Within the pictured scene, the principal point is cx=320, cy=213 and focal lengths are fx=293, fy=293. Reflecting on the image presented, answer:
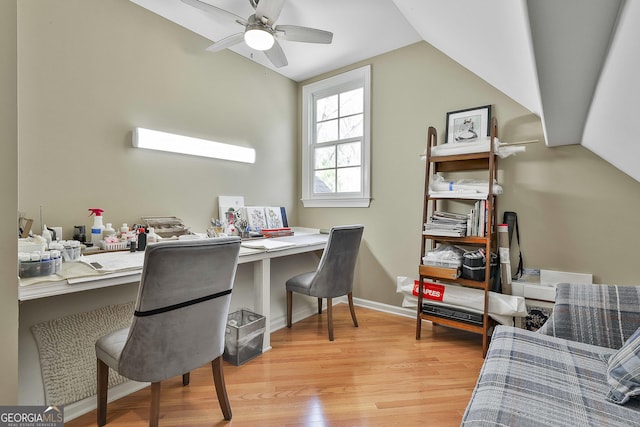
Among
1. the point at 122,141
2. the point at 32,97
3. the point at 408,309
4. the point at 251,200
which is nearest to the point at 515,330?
the point at 408,309

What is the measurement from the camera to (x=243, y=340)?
6.43 feet

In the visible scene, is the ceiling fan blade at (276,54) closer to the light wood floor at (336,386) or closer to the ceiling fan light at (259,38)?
the ceiling fan light at (259,38)

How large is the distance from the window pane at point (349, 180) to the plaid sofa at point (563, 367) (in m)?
1.94

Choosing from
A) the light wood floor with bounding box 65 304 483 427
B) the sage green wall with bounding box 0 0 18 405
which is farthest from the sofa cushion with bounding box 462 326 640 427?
the sage green wall with bounding box 0 0 18 405

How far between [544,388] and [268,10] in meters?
2.21

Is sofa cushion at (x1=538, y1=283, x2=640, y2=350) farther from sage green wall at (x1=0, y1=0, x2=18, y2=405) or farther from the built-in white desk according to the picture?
sage green wall at (x1=0, y1=0, x2=18, y2=405)

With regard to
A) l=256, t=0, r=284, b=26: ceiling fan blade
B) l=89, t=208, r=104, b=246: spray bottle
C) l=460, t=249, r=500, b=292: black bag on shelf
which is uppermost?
l=256, t=0, r=284, b=26: ceiling fan blade

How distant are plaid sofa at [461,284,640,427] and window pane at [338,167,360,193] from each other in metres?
1.94

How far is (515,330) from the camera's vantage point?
4.55 ft

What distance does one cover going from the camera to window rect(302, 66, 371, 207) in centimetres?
299

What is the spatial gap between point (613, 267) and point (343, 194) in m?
2.15

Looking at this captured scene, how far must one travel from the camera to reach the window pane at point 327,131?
3.23m

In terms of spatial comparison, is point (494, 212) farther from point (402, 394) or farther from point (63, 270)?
point (63, 270)
